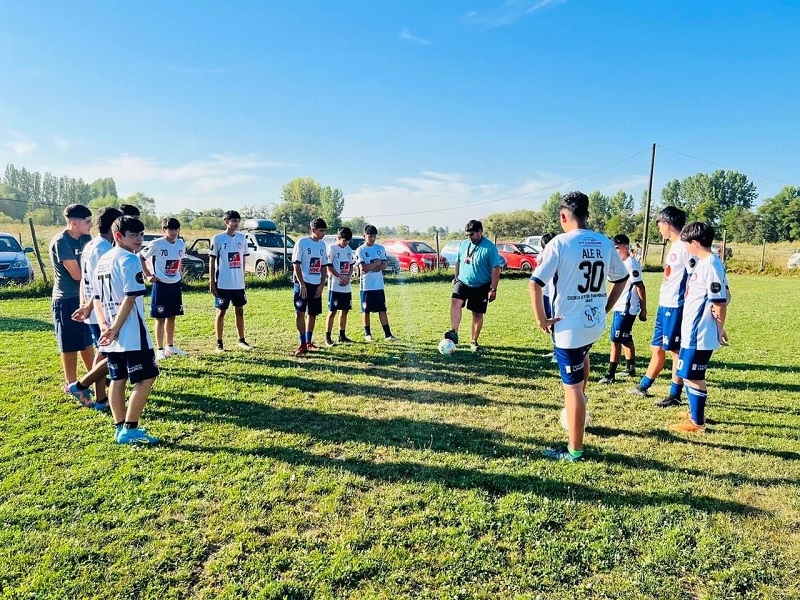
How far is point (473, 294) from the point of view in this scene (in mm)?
7301

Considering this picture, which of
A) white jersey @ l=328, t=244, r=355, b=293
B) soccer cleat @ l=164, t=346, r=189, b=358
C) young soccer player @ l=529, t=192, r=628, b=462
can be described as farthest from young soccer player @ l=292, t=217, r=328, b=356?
young soccer player @ l=529, t=192, r=628, b=462

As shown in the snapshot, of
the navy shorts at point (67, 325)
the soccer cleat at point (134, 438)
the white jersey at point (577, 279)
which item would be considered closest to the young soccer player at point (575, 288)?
the white jersey at point (577, 279)

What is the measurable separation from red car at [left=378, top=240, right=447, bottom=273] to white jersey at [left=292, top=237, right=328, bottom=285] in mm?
14124

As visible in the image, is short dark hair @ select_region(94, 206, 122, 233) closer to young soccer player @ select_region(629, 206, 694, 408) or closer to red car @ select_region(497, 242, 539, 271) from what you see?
young soccer player @ select_region(629, 206, 694, 408)

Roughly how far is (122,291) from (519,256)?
2225cm

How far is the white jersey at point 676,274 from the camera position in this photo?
4727 mm

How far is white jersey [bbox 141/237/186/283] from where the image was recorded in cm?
649

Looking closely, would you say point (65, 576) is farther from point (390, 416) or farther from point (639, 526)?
point (639, 526)

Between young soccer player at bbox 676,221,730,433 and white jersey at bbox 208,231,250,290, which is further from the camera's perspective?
white jersey at bbox 208,231,250,290

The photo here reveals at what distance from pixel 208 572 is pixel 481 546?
58.4 inches

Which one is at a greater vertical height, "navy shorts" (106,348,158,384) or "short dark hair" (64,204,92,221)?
"short dark hair" (64,204,92,221)

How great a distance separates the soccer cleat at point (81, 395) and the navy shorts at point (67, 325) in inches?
14.7

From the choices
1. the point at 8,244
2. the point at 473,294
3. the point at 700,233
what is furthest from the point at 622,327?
the point at 8,244

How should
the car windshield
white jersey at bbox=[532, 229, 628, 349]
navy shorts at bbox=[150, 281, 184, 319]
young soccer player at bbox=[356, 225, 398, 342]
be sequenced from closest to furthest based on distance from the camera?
white jersey at bbox=[532, 229, 628, 349], navy shorts at bbox=[150, 281, 184, 319], young soccer player at bbox=[356, 225, 398, 342], the car windshield
